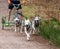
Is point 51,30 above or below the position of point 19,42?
above

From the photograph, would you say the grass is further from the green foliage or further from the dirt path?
the dirt path

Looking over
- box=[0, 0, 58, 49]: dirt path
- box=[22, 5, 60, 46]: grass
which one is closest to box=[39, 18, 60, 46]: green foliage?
box=[22, 5, 60, 46]: grass

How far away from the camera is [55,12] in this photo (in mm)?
17047

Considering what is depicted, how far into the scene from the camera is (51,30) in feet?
43.9

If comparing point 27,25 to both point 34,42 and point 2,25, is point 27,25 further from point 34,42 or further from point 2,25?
point 2,25

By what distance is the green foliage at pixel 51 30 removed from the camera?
12.5 metres

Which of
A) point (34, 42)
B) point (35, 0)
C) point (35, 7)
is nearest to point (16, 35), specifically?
point (34, 42)

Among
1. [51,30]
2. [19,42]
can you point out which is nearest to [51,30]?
[51,30]

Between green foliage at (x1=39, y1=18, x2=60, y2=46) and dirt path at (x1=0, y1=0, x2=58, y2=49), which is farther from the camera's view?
green foliage at (x1=39, y1=18, x2=60, y2=46)

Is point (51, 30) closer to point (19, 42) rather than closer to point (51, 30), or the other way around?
point (51, 30)

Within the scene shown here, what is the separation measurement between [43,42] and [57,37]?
71cm

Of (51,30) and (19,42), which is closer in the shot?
(19,42)

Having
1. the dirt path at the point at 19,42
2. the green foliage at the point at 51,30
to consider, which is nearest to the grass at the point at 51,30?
the green foliage at the point at 51,30

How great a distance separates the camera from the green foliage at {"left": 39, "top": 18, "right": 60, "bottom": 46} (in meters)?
12.5
